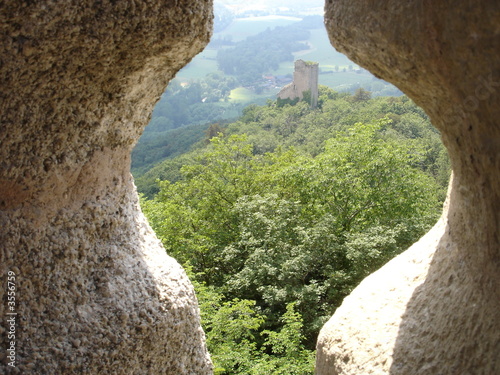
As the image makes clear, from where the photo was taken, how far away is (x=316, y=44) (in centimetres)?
11700

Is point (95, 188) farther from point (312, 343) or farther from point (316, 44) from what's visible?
point (316, 44)

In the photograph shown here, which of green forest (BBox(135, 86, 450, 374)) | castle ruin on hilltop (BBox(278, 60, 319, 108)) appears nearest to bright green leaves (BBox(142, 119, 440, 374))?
green forest (BBox(135, 86, 450, 374))

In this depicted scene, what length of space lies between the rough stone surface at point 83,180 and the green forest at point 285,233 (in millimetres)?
4674

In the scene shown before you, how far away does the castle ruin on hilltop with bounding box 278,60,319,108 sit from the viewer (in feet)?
182

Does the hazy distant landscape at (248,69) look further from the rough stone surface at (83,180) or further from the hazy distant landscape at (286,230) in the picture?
the rough stone surface at (83,180)

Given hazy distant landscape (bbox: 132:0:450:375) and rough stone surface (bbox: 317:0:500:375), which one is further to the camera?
hazy distant landscape (bbox: 132:0:450:375)

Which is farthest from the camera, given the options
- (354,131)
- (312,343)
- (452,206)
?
(354,131)

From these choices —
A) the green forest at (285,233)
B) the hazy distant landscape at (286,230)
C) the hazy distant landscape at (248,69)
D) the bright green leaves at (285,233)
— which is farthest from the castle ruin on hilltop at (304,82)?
the bright green leaves at (285,233)

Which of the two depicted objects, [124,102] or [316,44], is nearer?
[124,102]

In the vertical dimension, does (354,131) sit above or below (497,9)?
below

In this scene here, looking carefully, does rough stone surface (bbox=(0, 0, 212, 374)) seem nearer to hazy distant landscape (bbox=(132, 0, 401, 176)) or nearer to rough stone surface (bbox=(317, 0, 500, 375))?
rough stone surface (bbox=(317, 0, 500, 375))

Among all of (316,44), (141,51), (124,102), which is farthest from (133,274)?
(316,44)

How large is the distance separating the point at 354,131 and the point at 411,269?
11.1m

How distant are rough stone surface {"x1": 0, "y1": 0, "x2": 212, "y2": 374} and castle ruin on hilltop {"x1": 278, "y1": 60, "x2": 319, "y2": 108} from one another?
52314 mm
